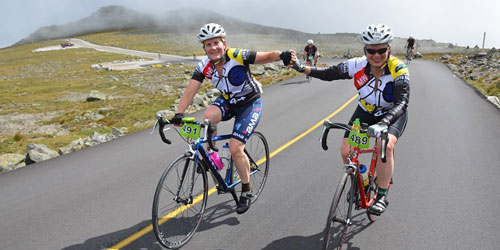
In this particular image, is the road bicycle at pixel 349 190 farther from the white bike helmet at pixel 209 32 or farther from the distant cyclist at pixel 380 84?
the white bike helmet at pixel 209 32

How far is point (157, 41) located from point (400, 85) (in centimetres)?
12758

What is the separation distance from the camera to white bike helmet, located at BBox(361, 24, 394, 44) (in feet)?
12.8

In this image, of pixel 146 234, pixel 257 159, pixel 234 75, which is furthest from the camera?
pixel 257 159

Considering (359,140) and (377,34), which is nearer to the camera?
(359,140)

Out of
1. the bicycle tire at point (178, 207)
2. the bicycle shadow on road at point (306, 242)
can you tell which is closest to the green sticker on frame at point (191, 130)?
the bicycle tire at point (178, 207)

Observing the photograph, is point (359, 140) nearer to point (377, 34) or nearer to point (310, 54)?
point (377, 34)

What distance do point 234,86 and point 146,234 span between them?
236 centimetres

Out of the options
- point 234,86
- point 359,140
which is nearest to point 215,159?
point 234,86

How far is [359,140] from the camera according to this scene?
3727 mm

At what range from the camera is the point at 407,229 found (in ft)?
15.2

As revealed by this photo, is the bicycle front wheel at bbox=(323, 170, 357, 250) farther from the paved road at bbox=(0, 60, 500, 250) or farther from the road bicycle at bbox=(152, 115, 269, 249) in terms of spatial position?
the road bicycle at bbox=(152, 115, 269, 249)

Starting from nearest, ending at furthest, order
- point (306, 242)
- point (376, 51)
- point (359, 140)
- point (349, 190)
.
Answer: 1. point (359, 140)
2. point (349, 190)
3. point (376, 51)
4. point (306, 242)

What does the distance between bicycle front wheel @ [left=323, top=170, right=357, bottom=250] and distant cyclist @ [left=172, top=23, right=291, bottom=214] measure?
1.41 m

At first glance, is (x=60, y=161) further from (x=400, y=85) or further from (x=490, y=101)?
(x=490, y=101)
